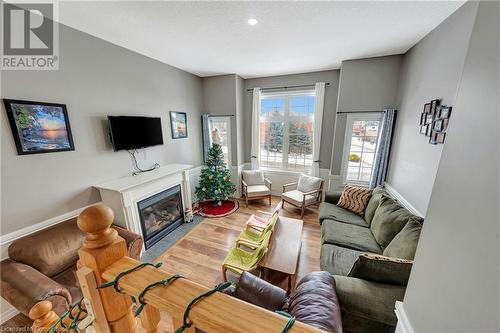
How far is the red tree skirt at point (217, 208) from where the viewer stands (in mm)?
3635

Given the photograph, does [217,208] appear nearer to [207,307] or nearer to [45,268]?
[45,268]

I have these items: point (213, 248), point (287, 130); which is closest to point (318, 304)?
point (213, 248)

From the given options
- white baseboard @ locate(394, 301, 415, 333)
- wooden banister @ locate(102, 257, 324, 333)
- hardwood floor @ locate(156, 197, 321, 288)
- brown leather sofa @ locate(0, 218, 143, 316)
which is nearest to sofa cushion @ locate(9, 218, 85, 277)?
brown leather sofa @ locate(0, 218, 143, 316)

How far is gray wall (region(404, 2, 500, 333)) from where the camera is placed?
1.36ft

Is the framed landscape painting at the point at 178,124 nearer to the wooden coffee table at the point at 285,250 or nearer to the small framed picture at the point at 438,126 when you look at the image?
the wooden coffee table at the point at 285,250

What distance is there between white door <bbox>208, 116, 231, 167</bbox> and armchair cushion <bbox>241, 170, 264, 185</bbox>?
54cm

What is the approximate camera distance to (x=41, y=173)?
1.86m

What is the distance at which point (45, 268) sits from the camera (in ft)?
5.38

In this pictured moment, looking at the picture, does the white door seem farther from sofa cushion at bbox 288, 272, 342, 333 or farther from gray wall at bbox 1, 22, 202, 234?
sofa cushion at bbox 288, 272, 342, 333

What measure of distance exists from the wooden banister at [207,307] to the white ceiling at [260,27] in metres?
2.15

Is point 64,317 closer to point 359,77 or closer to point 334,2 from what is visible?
point 334,2

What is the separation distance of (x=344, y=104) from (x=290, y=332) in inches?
142

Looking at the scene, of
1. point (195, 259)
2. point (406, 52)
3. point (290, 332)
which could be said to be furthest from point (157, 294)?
point (406, 52)

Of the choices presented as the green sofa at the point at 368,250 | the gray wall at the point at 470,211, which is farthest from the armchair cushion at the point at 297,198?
the gray wall at the point at 470,211
